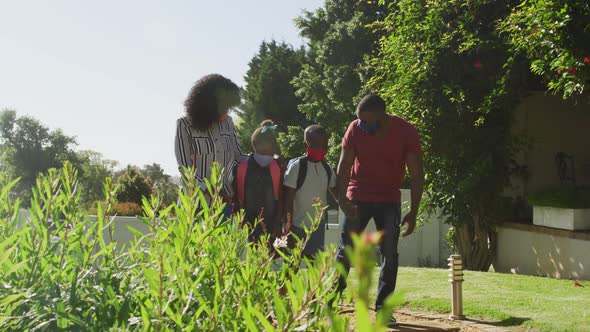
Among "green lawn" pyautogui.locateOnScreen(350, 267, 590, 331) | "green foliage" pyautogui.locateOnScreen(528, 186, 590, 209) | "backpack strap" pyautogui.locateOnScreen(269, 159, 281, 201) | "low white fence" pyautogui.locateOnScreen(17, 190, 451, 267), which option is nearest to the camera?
"backpack strap" pyautogui.locateOnScreen(269, 159, 281, 201)

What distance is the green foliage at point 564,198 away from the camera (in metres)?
11.5

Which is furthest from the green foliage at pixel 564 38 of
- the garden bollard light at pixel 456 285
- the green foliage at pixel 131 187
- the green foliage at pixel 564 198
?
the green foliage at pixel 131 187

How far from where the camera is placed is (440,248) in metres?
15.7

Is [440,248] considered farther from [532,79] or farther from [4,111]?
[4,111]

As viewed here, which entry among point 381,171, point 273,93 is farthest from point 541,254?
point 273,93

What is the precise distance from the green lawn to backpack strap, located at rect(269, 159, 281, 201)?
1.08m

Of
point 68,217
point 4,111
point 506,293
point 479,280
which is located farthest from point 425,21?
point 4,111

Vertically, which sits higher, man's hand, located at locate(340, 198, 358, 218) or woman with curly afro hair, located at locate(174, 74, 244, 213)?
woman with curly afro hair, located at locate(174, 74, 244, 213)

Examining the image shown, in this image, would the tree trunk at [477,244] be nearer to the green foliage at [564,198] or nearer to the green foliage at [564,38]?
the green foliage at [564,198]

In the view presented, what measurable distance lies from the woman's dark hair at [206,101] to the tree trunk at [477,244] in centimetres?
842

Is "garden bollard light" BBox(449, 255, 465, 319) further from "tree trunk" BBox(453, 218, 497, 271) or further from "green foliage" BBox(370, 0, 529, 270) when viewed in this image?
"tree trunk" BBox(453, 218, 497, 271)

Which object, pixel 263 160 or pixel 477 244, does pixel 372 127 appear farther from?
pixel 477 244

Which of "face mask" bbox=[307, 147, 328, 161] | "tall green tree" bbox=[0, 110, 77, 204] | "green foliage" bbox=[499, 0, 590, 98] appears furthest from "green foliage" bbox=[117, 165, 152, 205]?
"tall green tree" bbox=[0, 110, 77, 204]

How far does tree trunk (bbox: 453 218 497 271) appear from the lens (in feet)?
43.5
